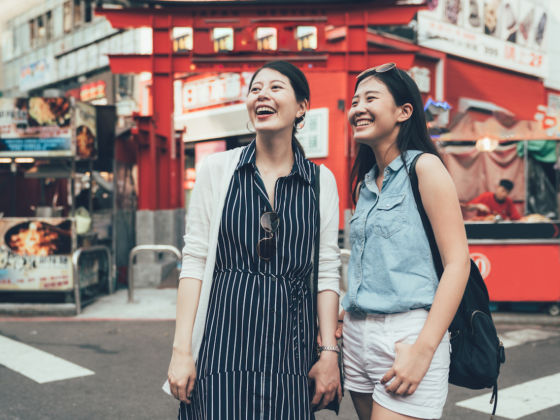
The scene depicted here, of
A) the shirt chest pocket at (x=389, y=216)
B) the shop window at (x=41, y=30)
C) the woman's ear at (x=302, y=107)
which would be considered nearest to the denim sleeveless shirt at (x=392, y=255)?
the shirt chest pocket at (x=389, y=216)

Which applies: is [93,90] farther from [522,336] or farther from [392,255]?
[392,255]

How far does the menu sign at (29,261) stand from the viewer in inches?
319

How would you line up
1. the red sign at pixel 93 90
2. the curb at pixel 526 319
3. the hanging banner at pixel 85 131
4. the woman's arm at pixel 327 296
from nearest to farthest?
the woman's arm at pixel 327 296 < the curb at pixel 526 319 < the hanging banner at pixel 85 131 < the red sign at pixel 93 90

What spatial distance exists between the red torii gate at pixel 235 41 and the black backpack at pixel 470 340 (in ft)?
30.6

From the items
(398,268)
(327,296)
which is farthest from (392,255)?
(327,296)

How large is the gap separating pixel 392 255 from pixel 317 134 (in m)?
11.7

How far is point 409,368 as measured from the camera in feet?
5.62

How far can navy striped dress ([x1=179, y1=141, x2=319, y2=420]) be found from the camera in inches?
71.0

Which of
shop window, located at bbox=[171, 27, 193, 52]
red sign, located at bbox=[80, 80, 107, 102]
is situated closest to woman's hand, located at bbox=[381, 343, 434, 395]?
shop window, located at bbox=[171, 27, 193, 52]

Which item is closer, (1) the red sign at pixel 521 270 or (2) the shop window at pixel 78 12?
(1) the red sign at pixel 521 270

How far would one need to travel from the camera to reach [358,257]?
196 centimetres

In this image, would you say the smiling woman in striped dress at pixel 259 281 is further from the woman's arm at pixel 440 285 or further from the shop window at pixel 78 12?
the shop window at pixel 78 12

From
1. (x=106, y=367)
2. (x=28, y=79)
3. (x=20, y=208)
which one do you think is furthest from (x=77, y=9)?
(x=106, y=367)

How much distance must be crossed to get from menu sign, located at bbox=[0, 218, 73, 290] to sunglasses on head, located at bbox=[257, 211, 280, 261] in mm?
6975
